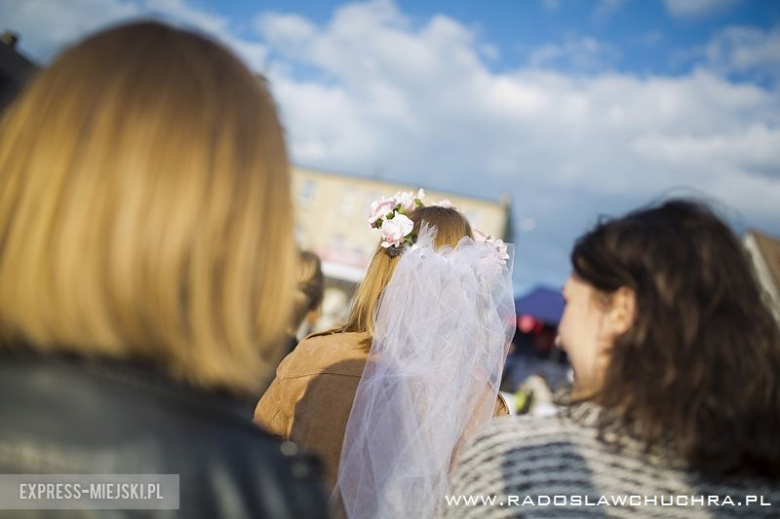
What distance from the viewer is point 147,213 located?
3.24ft

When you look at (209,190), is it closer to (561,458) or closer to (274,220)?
(274,220)

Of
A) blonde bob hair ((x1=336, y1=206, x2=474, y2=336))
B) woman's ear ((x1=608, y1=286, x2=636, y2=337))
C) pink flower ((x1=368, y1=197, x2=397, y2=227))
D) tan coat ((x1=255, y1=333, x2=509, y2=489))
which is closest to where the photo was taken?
woman's ear ((x1=608, y1=286, x2=636, y2=337))

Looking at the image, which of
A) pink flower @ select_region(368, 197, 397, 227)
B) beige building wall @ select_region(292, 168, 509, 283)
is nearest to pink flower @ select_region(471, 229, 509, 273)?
pink flower @ select_region(368, 197, 397, 227)

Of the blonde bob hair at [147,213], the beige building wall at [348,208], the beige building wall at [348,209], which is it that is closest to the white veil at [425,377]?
the blonde bob hair at [147,213]

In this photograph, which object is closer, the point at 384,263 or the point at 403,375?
the point at 403,375

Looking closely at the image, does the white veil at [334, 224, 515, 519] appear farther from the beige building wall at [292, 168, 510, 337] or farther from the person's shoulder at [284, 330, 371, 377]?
the beige building wall at [292, 168, 510, 337]

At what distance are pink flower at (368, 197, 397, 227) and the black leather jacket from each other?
6.99ft

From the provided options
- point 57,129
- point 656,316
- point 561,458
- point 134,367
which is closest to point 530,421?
point 561,458

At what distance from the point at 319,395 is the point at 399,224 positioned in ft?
3.12

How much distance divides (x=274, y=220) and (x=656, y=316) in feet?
3.20

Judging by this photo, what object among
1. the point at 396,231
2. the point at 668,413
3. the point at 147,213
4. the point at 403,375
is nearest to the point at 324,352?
the point at 403,375

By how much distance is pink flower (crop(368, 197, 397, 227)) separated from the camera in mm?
3049

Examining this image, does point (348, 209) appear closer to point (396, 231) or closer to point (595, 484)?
point (396, 231)

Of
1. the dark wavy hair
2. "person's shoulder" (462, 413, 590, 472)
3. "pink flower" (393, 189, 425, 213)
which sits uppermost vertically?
"pink flower" (393, 189, 425, 213)
